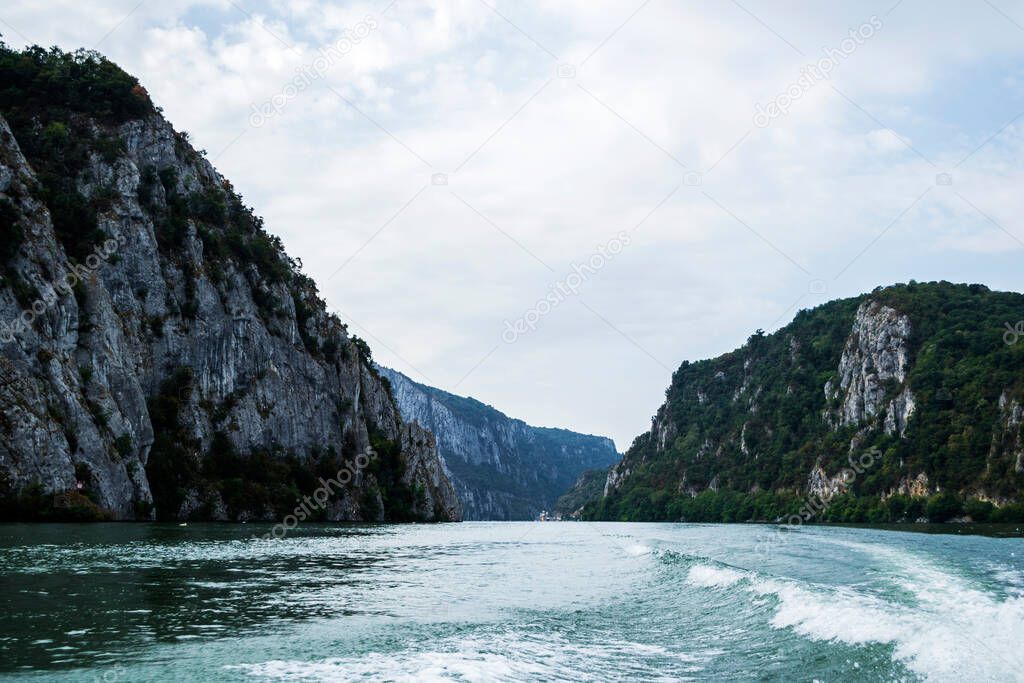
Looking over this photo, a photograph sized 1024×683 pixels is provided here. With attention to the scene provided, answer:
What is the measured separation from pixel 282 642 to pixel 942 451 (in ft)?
A: 464

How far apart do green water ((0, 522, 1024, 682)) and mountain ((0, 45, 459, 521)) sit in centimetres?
2918

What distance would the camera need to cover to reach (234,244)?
112938 millimetres

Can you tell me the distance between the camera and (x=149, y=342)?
8669cm

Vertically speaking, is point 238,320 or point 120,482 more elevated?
point 238,320

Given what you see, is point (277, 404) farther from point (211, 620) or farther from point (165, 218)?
point (211, 620)

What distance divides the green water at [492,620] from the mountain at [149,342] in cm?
2918

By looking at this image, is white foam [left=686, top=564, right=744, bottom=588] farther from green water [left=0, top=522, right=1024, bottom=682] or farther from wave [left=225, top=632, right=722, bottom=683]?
wave [left=225, top=632, right=722, bottom=683]

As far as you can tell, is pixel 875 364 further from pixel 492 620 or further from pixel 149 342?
pixel 492 620

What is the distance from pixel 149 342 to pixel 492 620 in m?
78.4

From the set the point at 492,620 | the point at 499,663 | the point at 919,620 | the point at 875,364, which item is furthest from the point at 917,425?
the point at 499,663

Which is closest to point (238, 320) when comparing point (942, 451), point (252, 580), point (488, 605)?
point (252, 580)

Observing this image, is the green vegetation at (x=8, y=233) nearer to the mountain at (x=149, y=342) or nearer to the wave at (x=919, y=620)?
the mountain at (x=149, y=342)

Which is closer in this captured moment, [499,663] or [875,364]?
[499,663]

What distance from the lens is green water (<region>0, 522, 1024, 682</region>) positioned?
13375 millimetres
